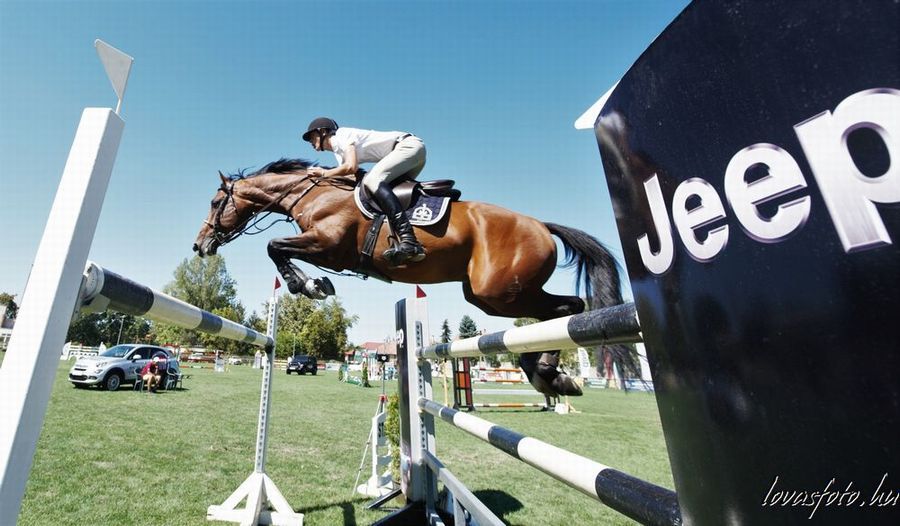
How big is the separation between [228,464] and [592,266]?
3.96m

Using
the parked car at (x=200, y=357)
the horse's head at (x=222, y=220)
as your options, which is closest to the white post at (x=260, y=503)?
the horse's head at (x=222, y=220)

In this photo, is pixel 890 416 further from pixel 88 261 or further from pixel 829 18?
pixel 88 261

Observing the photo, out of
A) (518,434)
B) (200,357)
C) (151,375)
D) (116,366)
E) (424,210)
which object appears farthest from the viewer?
(200,357)

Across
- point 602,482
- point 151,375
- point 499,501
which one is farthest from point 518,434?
point 151,375

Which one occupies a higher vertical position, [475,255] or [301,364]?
[301,364]

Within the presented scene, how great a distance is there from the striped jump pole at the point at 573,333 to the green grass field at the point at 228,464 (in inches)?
88.3

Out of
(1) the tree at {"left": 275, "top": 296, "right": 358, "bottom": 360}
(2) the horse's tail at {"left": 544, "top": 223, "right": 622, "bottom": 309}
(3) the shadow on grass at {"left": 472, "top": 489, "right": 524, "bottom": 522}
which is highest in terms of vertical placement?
(1) the tree at {"left": 275, "top": 296, "right": 358, "bottom": 360}

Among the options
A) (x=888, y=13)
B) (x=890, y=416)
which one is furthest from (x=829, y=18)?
(x=890, y=416)

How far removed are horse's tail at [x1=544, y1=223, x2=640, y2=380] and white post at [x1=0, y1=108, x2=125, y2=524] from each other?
2.33 m

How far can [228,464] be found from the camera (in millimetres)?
4312

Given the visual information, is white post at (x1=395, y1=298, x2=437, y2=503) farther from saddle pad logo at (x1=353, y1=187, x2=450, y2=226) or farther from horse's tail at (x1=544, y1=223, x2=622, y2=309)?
horse's tail at (x1=544, y1=223, x2=622, y2=309)

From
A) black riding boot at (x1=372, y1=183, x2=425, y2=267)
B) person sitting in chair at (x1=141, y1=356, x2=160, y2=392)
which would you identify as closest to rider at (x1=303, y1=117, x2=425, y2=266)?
black riding boot at (x1=372, y1=183, x2=425, y2=267)

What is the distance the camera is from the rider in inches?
99.5

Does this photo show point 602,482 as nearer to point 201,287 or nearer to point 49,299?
point 49,299
